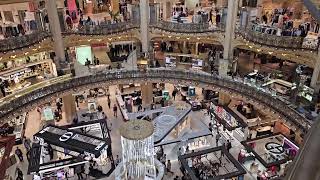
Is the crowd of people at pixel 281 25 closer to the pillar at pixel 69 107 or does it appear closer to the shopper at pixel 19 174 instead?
the pillar at pixel 69 107

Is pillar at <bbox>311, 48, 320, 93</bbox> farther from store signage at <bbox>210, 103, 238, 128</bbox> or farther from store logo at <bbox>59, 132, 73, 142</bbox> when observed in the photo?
store logo at <bbox>59, 132, 73, 142</bbox>

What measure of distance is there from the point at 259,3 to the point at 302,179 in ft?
113

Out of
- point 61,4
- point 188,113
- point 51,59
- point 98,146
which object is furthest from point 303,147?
point 61,4

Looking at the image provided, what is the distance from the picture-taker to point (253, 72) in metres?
32.2

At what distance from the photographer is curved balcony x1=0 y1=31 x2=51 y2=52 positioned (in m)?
27.5

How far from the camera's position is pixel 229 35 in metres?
30.8

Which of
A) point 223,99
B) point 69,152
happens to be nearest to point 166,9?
point 223,99

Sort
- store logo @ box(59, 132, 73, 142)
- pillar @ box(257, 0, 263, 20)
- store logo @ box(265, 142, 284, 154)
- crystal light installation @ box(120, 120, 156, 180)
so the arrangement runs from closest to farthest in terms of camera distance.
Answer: crystal light installation @ box(120, 120, 156, 180) → store logo @ box(265, 142, 284, 154) → store logo @ box(59, 132, 73, 142) → pillar @ box(257, 0, 263, 20)

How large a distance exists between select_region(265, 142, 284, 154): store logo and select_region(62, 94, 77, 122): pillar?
60.8ft

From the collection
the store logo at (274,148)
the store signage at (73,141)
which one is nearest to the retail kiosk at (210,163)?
the store logo at (274,148)

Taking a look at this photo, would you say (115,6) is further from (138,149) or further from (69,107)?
(138,149)

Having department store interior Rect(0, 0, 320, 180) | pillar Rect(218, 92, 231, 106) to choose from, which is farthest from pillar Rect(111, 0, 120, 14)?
pillar Rect(218, 92, 231, 106)

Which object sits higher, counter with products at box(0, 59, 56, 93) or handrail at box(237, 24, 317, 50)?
handrail at box(237, 24, 317, 50)

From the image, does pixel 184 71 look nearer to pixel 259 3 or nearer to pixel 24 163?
pixel 259 3
